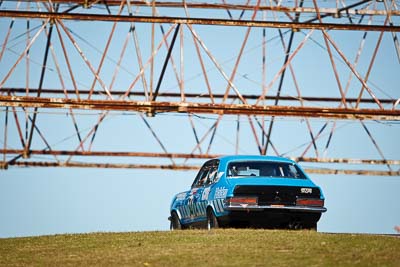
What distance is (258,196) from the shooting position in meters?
18.9

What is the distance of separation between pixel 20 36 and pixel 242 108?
28.8ft

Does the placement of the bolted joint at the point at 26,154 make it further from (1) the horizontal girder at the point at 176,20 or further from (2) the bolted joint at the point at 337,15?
(2) the bolted joint at the point at 337,15

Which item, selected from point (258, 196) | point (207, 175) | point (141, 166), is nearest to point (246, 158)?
point (207, 175)

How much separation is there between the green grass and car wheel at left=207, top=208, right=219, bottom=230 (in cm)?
28

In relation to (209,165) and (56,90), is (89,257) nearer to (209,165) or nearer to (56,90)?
(209,165)

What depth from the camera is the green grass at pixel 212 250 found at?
15570 mm

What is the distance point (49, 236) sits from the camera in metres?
22.1

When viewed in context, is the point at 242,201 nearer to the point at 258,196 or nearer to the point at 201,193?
the point at 258,196

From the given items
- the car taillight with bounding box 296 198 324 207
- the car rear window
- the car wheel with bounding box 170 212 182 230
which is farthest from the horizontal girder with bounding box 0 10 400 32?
the car taillight with bounding box 296 198 324 207

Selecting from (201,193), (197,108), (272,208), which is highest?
(197,108)

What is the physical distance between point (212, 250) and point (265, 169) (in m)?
3.98

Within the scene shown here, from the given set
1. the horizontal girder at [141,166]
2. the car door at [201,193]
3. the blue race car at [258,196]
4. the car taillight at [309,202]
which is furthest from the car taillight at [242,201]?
the horizontal girder at [141,166]

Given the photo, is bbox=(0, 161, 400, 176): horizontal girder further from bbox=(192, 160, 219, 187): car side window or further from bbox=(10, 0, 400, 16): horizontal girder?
bbox=(192, 160, 219, 187): car side window

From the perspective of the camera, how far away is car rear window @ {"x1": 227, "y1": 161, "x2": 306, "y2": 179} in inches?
792
